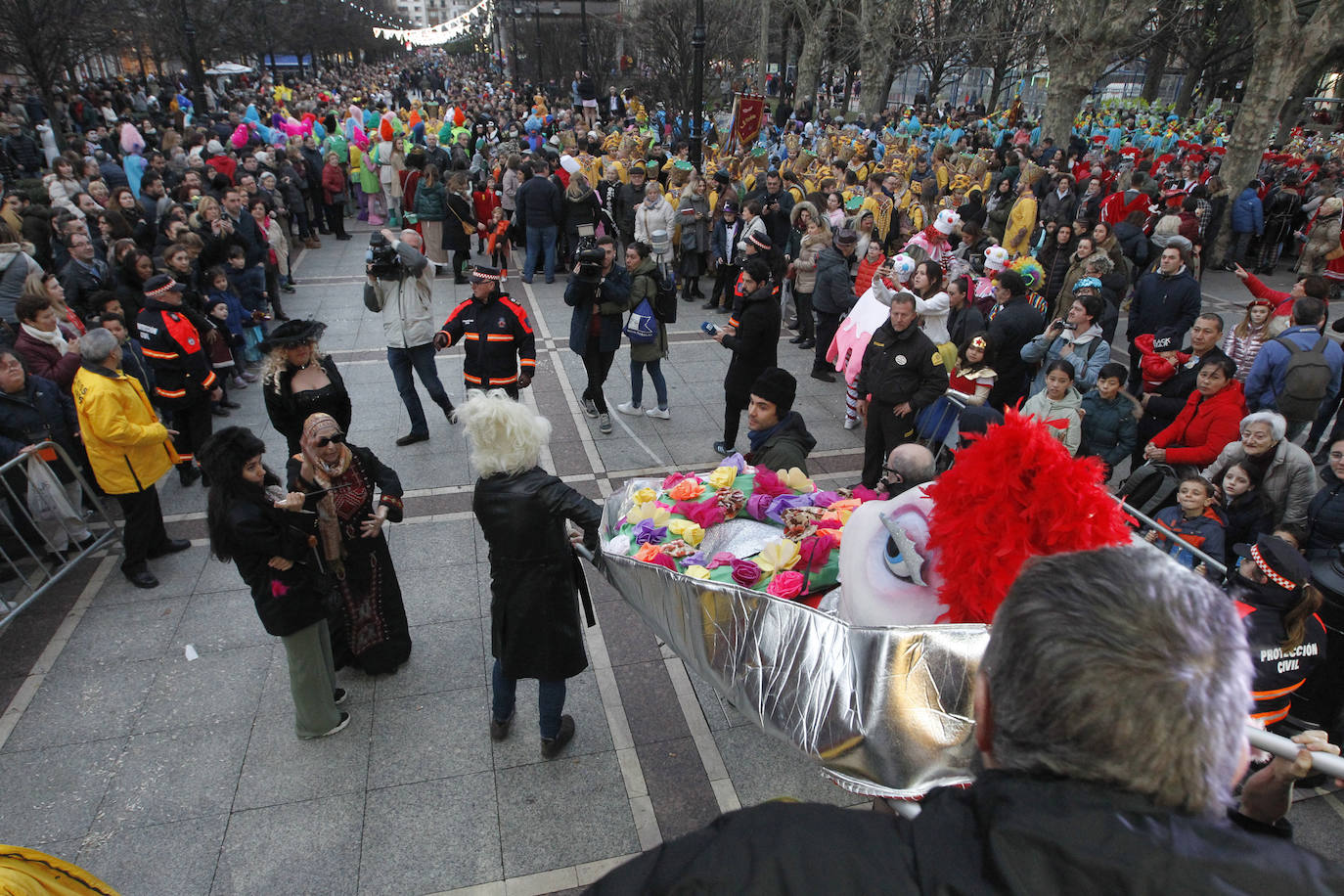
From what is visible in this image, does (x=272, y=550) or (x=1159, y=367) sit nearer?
(x=272, y=550)

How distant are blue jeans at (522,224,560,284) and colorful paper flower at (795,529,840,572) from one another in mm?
10224

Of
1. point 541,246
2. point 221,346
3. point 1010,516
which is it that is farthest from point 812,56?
point 1010,516

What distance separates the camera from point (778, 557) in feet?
11.1

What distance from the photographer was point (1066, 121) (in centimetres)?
1902

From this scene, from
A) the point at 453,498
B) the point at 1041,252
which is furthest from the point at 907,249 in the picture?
the point at 453,498

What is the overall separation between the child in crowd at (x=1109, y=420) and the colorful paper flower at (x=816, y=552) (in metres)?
3.47

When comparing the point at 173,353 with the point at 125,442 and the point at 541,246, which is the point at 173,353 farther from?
the point at 541,246

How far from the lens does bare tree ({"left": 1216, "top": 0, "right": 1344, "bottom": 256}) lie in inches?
521

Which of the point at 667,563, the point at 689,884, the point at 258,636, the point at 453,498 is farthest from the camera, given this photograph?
the point at 453,498

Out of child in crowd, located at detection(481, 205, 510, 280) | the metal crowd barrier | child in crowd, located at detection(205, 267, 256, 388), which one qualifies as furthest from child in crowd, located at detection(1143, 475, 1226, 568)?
child in crowd, located at detection(481, 205, 510, 280)

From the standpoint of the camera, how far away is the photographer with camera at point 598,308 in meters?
7.22

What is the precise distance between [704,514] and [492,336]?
11.7ft

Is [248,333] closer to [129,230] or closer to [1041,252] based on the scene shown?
[129,230]

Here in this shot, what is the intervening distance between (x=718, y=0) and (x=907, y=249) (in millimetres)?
30967
